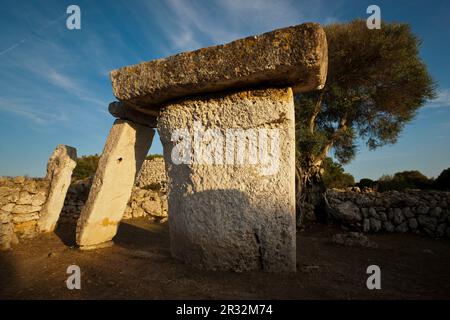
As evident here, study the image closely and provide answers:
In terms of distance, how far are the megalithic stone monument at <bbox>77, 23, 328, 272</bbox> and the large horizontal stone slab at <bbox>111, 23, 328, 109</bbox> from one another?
0.04 ft

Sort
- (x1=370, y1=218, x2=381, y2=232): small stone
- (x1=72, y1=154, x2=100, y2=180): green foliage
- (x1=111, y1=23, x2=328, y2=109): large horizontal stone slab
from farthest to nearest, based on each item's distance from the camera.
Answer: (x1=72, y1=154, x2=100, y2=180): green foliage
(x1=370, y1=218, x2=381, y2=232): small stone
(x1=111, y1=23, x2=328, y2=109): large horizontal stone slab

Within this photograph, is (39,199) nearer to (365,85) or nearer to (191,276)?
(191,276)

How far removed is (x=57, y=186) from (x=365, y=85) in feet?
29.3

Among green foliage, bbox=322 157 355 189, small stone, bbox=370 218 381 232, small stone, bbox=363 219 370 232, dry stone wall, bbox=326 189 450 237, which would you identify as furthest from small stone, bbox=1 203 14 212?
Result: green foliage, bbox=322 157 355 189

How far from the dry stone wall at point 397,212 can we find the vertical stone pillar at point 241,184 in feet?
16.5

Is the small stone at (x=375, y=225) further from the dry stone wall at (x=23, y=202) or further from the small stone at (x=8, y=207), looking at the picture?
the small stone at (x=8, y=207)

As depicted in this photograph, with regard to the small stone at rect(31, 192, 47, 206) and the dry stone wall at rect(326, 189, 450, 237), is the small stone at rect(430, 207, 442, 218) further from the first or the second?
the small stone at rect(31, 192, 47, 206)

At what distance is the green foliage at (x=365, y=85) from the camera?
786cm

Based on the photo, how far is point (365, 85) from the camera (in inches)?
332

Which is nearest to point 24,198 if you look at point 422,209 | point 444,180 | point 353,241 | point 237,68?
point 237,68

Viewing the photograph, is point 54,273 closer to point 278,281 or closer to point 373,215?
point 278,281

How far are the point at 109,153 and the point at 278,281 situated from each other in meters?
3.00

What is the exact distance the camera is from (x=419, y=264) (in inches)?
163

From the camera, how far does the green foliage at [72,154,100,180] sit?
62.9ft
